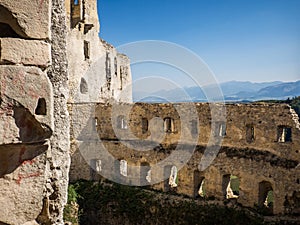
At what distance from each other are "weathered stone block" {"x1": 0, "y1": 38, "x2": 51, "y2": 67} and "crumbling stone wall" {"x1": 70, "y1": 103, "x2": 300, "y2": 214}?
13.4 meters

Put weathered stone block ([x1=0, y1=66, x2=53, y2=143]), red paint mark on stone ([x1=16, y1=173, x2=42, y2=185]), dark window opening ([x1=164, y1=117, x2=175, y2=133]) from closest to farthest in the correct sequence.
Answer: weathered stone block ([x1=0, y1=66, x2=53, y2=143]) < red paint mark on stone ([x1=16, y1=173, x2=42, y2=185]) < dark window opening ([x1=164, y1=117, x2=175, y2=133])

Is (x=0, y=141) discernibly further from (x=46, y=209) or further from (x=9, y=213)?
(x=46, y=209)

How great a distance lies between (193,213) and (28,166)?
14.1m

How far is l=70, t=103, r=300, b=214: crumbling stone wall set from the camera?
586 inches

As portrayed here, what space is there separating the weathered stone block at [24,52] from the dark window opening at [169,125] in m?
15.2

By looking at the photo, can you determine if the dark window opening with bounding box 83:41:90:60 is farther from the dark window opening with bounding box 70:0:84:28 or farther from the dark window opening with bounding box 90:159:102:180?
the dark window opening with bounding box 90:159:102:180

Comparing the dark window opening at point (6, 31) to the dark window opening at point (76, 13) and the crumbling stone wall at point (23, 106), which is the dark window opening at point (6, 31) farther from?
the dark window opening at point (76, 13)

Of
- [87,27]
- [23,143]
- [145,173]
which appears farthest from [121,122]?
[23,143]

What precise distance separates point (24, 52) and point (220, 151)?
14.5 meters

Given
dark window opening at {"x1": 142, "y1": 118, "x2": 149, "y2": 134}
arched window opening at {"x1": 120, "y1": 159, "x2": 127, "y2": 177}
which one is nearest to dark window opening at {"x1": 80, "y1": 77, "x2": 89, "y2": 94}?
dark window opening at {"x1": 142, "y1": 118, "x2": 149, "y2": 134}

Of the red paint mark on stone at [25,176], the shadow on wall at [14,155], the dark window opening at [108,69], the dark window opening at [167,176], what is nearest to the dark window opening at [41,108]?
the shadow on wall at [14,155]

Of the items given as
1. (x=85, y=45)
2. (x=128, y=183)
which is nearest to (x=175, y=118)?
(x=128, y=183)

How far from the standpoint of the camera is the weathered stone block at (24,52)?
282cm

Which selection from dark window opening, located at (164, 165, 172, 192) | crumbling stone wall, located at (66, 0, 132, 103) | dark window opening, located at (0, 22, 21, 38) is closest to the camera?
dark window opening, located at (0, 22, 21, 38)
